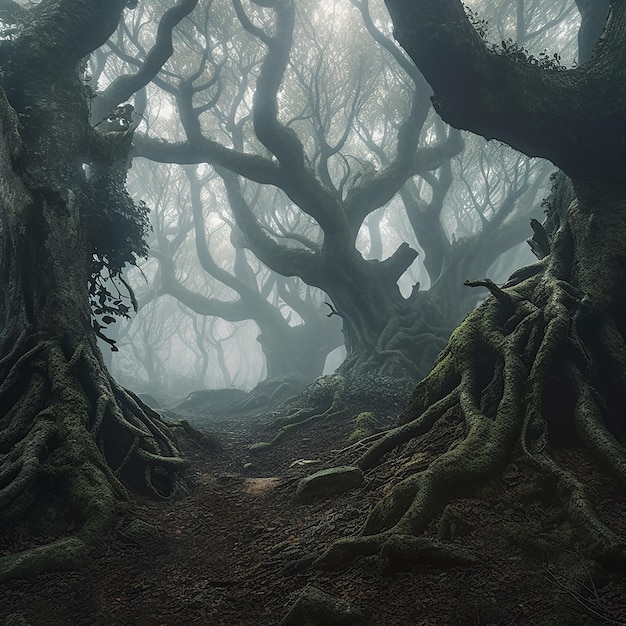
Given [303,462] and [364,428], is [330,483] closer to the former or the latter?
[303,462]

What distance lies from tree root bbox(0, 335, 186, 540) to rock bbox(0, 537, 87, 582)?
20cm

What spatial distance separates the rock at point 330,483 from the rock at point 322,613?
204 cm

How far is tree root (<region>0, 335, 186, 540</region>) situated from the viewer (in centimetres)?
402

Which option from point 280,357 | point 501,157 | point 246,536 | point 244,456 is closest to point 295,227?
point 280,357

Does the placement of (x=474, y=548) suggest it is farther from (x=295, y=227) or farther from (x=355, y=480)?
(x=295, y=227)

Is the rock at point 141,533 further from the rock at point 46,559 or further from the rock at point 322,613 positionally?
the rock at point 322,613

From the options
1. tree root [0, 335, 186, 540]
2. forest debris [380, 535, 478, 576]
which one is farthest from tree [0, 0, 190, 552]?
forest debris [380, 535, 478, 576]

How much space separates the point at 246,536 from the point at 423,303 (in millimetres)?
12291

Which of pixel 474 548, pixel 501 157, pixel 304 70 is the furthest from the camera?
pixel 501 157

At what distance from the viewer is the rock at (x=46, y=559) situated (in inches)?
124

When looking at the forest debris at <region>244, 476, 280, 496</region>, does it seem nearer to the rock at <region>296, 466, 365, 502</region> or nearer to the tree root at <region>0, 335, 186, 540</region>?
the rock at <region>296, 466, 365, 502</region>

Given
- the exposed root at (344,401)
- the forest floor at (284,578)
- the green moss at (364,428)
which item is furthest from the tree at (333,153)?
the forest floor at (284,578)

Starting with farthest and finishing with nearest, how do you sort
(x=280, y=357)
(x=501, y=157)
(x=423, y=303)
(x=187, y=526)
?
(x=280, y=357)
(x=501, y=157)
(x=423, y=303)
(x=187, y=526)

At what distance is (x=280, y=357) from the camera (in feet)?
80.2
